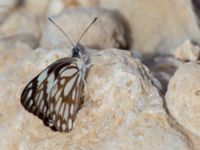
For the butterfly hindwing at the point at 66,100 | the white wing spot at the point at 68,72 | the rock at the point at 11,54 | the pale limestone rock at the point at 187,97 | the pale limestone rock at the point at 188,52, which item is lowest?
the pale limestone rock at the point at 188,52

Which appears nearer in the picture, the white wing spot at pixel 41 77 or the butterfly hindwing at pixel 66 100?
the butterfly hindwing at pixel 66 100

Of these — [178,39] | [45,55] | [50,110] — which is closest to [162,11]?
[178,39]

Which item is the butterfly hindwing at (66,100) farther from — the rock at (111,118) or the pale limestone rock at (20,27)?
the pale limestone rock at (20,27)

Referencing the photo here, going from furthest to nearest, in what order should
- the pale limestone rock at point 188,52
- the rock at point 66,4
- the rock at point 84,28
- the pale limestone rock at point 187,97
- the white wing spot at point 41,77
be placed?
the rock at point 66,4 < the rock at point 84,28 < the pale limestone rock at point 188,52 < the white wing spot at point 41,77 < the pale limestone rock at point 187,97

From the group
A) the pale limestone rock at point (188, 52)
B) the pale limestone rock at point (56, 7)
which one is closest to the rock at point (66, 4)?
the pale limestone rock at point (56, 7)

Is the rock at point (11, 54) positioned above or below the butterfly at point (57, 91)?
above

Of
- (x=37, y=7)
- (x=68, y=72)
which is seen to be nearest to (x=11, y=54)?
(x=68, y=72)
